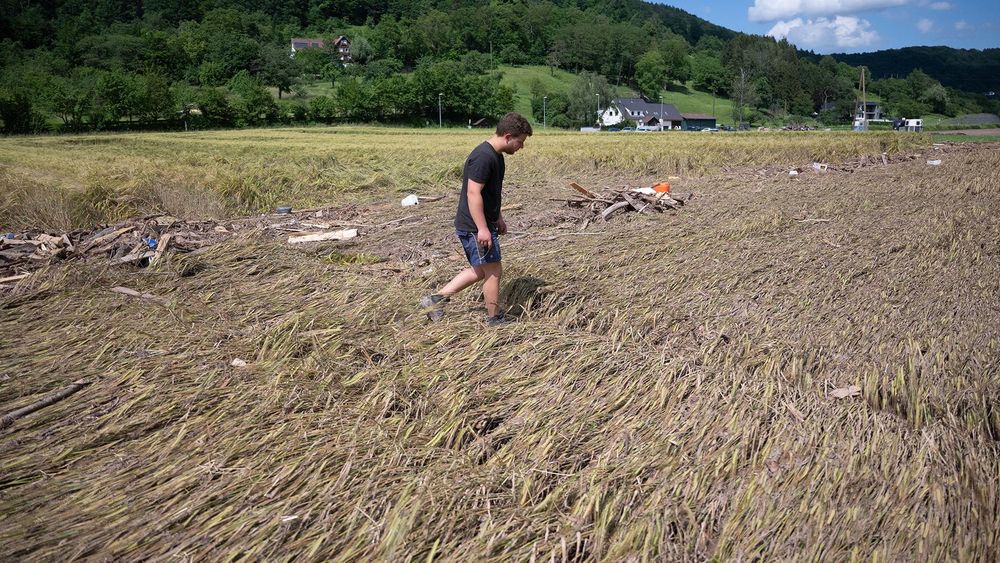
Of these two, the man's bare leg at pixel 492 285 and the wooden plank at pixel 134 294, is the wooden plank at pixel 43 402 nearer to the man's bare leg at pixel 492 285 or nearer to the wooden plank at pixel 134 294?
the wooden plank at pixel 134 294

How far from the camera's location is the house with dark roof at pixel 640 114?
9894 centimetres

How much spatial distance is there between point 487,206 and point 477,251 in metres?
0.36

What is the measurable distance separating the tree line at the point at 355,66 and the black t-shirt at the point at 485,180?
61.5m

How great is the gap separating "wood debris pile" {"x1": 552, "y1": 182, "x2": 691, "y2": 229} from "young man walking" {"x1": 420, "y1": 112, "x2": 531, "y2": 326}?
5107mm

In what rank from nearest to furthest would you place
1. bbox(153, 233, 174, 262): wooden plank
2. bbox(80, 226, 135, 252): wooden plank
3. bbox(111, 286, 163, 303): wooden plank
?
bbox(111, 286, 163, 303): wooden plank < bbox(153, 233, 174, 262): wooden plank < bbox(80, 226, 135, 252): wooden plank

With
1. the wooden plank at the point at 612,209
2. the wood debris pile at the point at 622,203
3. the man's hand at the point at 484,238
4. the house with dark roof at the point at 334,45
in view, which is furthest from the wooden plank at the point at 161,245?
the house with dark roof at the point at 334,45

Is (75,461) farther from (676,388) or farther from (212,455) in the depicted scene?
(676,388)

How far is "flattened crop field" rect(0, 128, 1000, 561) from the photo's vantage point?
2555 millimetres

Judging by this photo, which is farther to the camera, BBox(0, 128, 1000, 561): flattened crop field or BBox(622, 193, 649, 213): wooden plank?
BBox(622, 193, 649, 213): wooden plank

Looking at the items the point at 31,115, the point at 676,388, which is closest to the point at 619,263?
the point at 676,388

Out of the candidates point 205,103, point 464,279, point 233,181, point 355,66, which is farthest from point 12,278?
point 355,66

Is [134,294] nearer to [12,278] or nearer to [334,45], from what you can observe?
[12,278]

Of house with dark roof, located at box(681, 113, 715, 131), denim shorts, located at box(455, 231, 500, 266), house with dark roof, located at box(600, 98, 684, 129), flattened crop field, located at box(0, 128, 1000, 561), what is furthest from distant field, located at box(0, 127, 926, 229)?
house with dark roof, located at box(681, 113, 715, 131)

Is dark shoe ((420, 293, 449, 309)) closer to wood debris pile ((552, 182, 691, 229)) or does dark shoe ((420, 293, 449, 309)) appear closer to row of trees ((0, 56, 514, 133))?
wood debris pile ((552, 182, 691, 229))
